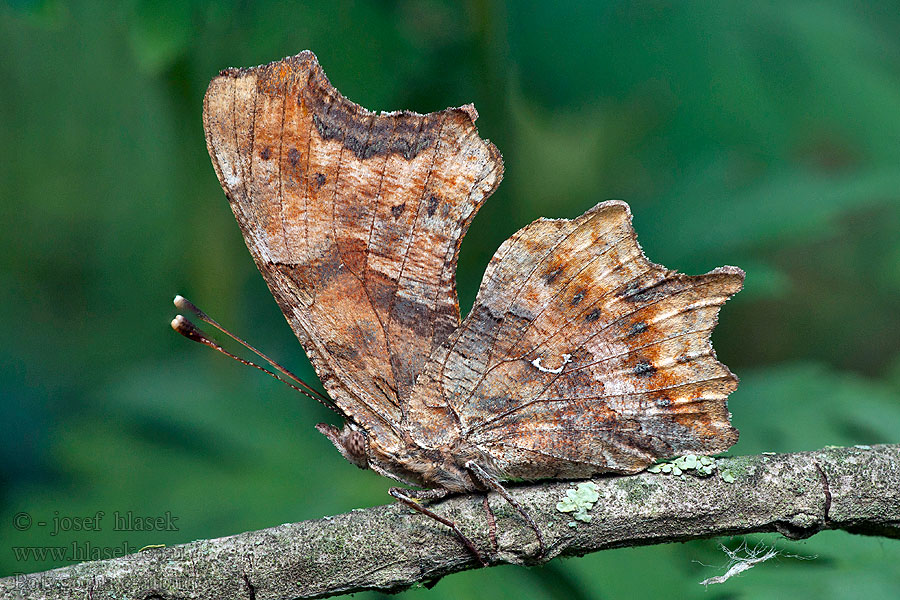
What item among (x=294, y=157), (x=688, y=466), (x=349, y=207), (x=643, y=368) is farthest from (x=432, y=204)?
(x=688, y=466)

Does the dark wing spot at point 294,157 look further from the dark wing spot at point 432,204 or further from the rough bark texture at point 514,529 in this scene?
the rough bark texture at point 514,529

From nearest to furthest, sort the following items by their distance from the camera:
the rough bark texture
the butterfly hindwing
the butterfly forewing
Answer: the rough bark texture, the butterfly forewing, the butterfly hindwing

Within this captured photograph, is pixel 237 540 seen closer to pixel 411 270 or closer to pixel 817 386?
pixel 411 270

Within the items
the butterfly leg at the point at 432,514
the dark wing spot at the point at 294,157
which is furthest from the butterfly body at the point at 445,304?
the butterfly leg at the point at 432,514

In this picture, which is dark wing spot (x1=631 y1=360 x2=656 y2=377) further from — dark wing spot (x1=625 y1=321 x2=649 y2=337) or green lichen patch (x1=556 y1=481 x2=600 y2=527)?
green lichen patch (x1=556 y1=481 x2=600 y2=527)

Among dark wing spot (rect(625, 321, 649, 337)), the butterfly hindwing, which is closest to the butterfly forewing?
the butterfly hindwing
